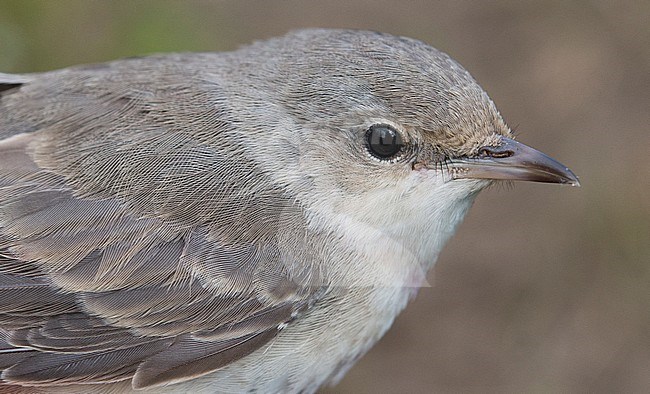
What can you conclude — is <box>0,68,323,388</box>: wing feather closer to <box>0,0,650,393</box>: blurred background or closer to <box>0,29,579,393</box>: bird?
<box>0,29,579,393</box>: bird

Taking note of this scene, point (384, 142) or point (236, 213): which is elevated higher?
point (384, 142)

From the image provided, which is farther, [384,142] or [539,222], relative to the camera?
[539,222]

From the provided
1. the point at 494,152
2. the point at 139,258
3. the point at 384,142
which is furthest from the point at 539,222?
the point at 139,258

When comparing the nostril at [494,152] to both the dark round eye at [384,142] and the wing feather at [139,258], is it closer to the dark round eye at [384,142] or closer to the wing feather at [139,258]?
the dark round eye at [384,142]

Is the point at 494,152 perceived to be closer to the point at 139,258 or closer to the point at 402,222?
the point at 402,222

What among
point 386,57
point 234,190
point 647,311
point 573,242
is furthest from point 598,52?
point 234,190

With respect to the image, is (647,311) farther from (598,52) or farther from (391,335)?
(598,52)

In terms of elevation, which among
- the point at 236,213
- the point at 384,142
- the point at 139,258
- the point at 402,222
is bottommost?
the point at 139,258
